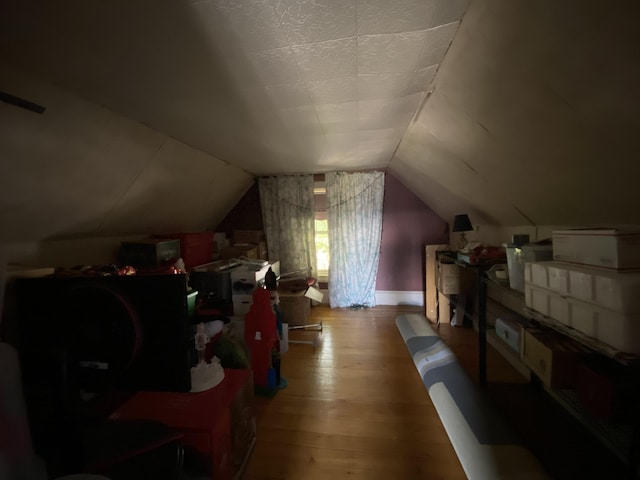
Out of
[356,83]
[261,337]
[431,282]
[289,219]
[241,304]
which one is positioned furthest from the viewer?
[289,219]

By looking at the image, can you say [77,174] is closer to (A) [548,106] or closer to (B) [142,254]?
(B) [142,254]

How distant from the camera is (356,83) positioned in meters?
1.39

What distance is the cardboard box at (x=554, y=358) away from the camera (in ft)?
4.12

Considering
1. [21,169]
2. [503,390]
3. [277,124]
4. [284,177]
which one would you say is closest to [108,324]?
[21,169]

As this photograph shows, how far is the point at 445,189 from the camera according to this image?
2615 millimetres

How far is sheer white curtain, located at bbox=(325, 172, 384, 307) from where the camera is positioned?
3.67m

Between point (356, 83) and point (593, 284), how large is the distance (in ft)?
4.70

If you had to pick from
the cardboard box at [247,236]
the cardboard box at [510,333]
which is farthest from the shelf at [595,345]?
the cardboard box at [247,236]

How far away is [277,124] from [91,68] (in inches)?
40.8

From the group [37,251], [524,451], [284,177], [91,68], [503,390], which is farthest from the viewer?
[284,177]

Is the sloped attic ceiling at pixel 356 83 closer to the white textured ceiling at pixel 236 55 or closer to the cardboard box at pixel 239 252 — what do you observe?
the white textured ceiling at pixel 236 55

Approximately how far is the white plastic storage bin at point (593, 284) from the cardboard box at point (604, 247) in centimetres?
4

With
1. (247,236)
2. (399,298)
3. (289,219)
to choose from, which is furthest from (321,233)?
(399,298)

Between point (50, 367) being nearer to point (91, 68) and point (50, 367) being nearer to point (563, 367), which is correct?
point (91, 68)
